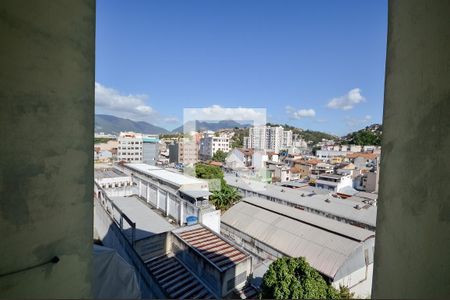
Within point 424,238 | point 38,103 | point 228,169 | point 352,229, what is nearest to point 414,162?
point 424,238

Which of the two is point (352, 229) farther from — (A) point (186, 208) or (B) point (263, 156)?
(B) point (263, 156)

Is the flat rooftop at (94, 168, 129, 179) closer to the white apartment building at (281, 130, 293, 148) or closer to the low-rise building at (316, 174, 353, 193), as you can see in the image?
the low-rise building at (316, 174, 353, 193)

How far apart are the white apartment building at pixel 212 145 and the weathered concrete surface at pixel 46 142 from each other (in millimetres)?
20230

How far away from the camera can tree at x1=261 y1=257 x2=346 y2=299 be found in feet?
11.5

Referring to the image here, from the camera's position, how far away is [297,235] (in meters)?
6.44

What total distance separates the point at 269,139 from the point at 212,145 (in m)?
11.1

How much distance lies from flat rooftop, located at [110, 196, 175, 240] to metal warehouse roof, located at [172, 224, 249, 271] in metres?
0.71

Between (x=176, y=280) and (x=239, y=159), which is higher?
(x=239, y=159)

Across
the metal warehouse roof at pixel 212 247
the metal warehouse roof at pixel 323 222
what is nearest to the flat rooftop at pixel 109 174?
the metal warehouse roof at pixel 323 222

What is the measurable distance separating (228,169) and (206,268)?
11636 millimetres

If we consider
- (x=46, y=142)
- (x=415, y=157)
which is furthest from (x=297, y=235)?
(x=46, y=142)

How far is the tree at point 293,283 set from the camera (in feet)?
11.5

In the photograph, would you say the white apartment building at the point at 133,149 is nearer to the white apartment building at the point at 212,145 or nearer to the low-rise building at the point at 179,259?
the white apartment building at the point at 212,145

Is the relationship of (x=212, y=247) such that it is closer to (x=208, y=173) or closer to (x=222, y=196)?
(x=222, y=196)
